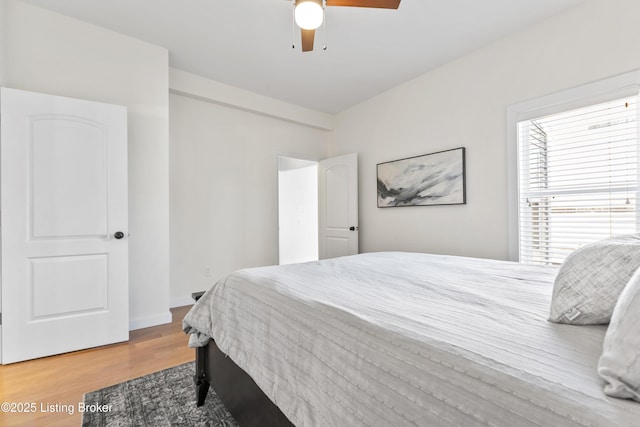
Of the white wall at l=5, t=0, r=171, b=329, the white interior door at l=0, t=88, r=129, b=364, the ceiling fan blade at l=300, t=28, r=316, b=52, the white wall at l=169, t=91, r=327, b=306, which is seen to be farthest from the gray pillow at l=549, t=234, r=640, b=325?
the white wall at l=169, t=91, r=327, b=306

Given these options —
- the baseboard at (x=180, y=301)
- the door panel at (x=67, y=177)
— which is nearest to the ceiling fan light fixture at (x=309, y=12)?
the door panel at (x=67, y=177)

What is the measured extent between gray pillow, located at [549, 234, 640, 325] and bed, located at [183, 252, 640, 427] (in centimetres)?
4

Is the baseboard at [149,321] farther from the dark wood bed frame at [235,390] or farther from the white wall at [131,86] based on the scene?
the dark wood bed frame at [235,390]

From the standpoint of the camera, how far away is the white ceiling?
232cm

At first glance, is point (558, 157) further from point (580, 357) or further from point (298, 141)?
point (298, 141)

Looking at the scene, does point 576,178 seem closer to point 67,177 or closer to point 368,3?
point 368,3

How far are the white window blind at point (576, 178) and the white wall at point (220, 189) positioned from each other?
299 centimetres

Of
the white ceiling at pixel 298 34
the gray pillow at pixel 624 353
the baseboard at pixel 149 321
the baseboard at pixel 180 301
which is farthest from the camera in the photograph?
the baseboard at pixel 180 301

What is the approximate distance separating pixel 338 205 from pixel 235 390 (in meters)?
3.33

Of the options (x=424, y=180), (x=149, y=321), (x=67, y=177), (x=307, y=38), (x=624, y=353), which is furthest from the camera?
(x=424, y=180)

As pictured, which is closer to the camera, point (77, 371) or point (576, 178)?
point (77, 371)

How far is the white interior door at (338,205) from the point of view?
4215 millimetres

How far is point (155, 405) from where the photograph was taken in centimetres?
163

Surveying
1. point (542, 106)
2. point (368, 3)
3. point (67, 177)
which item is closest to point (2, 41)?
point (67, 177)
